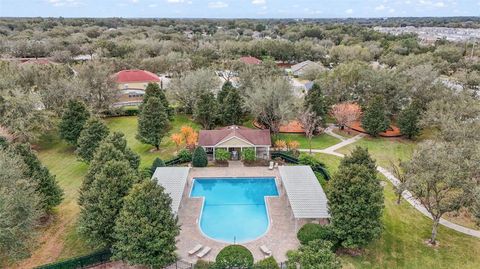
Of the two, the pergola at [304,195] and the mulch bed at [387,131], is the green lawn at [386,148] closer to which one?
the mulch bed at [387,131]

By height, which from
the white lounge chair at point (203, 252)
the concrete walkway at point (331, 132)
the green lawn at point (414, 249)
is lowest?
the green lawn at point (414, 249)

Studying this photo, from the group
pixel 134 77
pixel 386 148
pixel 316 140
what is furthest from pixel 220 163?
pixel 134 77

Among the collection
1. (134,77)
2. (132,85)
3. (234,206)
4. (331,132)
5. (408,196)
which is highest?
(134,77)

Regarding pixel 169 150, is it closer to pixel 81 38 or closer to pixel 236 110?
pixel 236 110

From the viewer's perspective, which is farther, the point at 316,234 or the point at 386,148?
the point at 386,148

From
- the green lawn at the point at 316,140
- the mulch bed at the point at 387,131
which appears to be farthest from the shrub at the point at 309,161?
the mulch bed at the point at 387,131

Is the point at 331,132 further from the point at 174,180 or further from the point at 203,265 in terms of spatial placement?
the point at 203,265

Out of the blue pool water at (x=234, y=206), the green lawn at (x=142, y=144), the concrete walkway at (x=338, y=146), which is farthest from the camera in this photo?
the concrete walkway at (x=338, y=146)

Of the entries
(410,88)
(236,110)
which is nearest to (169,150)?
(236,110)
